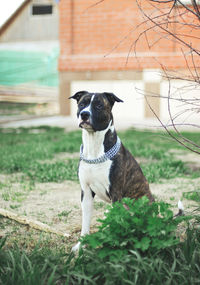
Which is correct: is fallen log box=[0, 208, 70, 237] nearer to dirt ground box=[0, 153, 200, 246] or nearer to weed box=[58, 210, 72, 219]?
dirt ground box=[0, 153, 200, 246]

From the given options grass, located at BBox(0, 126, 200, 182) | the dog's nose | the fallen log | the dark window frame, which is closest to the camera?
the dog's nose

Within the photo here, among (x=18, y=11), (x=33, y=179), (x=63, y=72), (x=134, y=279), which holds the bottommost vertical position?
(x=33, y=179)

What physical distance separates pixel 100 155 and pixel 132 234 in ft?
2.52

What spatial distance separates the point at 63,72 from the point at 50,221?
1292cm

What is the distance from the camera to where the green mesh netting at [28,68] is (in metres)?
25.5

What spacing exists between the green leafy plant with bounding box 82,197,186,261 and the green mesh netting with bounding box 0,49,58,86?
24.0 meters

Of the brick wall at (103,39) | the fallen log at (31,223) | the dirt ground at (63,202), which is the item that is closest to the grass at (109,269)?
the fallen log at (31,223)

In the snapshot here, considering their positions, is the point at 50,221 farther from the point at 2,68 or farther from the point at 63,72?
the point at 2,68

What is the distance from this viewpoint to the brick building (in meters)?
15.1

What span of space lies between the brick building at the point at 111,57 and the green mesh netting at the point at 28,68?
9.70 m

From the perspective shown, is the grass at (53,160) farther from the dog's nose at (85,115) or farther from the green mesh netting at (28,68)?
the green mesh netting at (28,68)

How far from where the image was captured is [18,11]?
3025 cm

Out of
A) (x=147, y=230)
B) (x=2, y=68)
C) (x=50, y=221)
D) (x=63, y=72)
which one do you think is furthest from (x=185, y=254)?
(x=2, y=68)

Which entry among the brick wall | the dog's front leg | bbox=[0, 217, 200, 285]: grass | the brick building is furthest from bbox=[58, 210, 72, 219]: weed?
the brick wall
